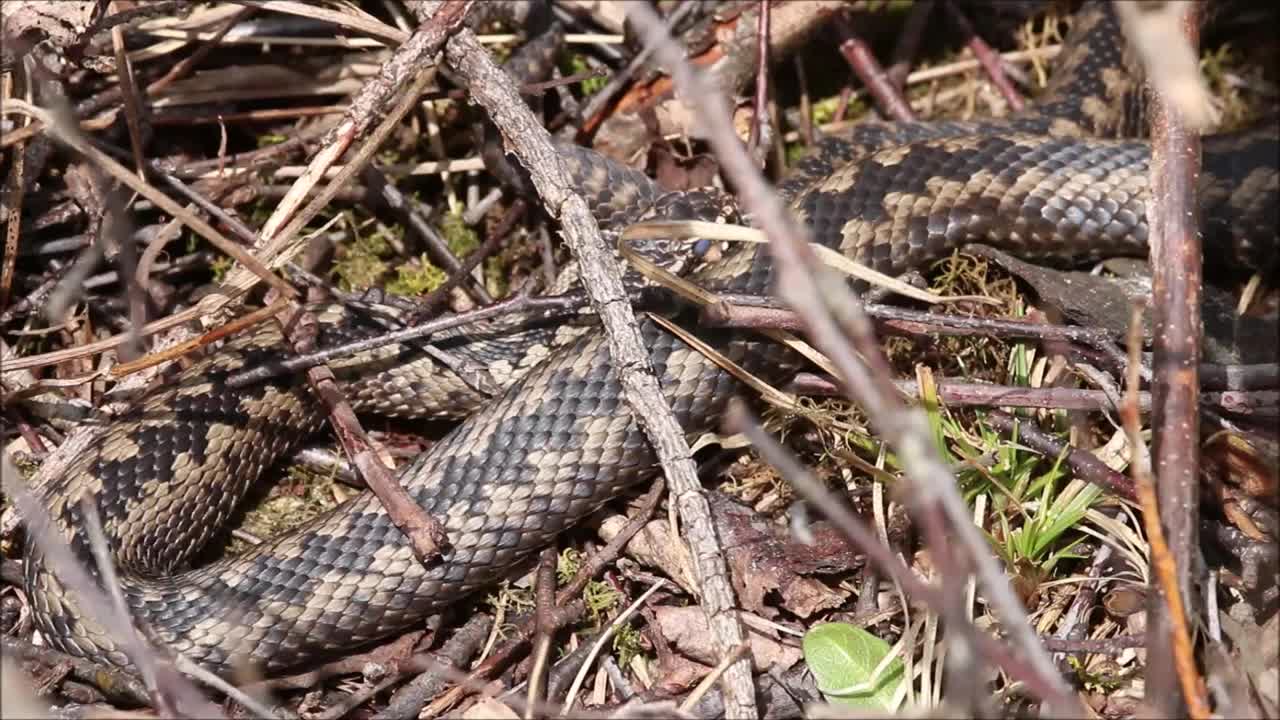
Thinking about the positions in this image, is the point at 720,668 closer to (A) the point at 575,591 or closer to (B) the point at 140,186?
(A) the point at 575,591

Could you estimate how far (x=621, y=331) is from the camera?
360 cm

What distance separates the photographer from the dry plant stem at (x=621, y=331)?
10.6 ft

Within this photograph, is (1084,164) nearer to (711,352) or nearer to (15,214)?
(711,352)

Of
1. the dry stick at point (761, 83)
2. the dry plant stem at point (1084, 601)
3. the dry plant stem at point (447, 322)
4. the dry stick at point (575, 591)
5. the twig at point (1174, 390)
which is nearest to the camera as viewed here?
the twig at point (1174, 390)

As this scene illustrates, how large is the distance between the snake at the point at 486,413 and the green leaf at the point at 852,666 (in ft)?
2.75

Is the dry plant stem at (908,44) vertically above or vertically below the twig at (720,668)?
above

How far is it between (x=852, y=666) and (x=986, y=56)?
10.1 ft

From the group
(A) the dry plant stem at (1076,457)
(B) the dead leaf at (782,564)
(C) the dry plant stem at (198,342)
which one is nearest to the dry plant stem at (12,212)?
(C) the dry plant stem at (198,342)

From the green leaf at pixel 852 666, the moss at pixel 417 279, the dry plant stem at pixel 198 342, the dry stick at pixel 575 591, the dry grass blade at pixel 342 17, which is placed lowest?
the green leaf at pixel 852 666

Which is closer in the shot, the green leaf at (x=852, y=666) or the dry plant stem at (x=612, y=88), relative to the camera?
the green leaf at (x=852, y=666)

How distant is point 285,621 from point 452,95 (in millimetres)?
2075

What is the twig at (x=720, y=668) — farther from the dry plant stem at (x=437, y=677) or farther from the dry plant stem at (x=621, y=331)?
the dry plant stem at (x=437, y=677)

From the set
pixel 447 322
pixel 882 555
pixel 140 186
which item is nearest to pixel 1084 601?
pixel 882 555

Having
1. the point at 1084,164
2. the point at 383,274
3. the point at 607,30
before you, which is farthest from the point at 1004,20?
the point at 383,274
